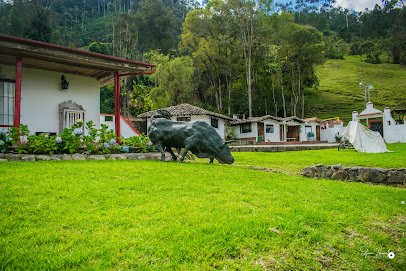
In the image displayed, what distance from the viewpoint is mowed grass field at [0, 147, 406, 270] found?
2359 mm

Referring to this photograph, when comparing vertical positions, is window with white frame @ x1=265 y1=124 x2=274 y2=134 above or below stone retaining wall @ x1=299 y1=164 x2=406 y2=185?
above

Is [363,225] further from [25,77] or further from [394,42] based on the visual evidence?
[394,42]

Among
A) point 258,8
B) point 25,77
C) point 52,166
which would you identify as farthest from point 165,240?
point 258,8

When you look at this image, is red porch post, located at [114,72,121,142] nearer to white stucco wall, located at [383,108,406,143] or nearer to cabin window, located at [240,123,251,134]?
cabin window, located at [240,123,251,134]

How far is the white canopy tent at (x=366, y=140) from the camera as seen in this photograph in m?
15.4

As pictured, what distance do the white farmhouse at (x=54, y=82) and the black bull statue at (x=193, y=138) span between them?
2.58 meters

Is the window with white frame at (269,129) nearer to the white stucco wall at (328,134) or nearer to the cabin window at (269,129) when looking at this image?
the cabin window at (269,129)

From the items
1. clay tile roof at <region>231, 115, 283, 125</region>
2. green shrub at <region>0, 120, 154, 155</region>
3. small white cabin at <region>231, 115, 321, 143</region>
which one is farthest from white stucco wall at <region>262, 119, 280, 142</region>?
green shrub at <region>0, 120, 154, 155</region>

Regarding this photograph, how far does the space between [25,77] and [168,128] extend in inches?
250

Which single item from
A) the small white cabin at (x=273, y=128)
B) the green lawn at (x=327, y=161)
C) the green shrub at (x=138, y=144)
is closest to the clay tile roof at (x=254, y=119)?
the small white cabin at (x=273, y=128)

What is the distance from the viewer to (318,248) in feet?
9.25

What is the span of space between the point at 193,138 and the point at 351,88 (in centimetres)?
6093

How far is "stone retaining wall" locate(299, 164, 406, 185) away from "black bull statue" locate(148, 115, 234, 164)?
2.69 m

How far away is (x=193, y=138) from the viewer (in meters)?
7.80
